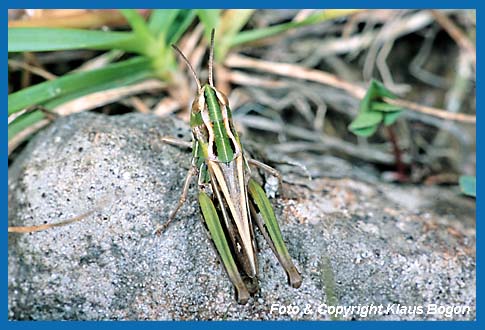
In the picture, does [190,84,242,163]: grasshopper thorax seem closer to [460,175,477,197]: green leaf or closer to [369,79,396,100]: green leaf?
[369,79,396,100]: green leaf

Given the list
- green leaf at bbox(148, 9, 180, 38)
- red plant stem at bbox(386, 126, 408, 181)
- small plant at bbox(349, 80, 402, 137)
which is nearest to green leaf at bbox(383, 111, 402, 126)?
small plant at bbox(349, 80, 402, 137)

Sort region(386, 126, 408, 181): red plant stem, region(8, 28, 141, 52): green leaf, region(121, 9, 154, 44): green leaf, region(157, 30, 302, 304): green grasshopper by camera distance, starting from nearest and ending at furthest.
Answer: region(157, 30, 302, 304): green grasshopper → region(8, 28, 141, 52): green leaf → region(121, 9, 154, 44): green leaf → region(386, 126, 408, 181): red plant stem

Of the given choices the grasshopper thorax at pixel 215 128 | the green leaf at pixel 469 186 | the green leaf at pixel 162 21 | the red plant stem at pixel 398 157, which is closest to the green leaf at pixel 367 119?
the red plant stem at pixel 398 157

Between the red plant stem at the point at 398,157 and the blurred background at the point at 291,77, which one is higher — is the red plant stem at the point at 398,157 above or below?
below

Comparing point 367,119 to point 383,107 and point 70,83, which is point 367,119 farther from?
point 70,83

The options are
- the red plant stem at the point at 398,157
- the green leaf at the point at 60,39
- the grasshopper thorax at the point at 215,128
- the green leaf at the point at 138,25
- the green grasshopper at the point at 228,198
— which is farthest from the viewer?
the red plant stem at the point at 398,157

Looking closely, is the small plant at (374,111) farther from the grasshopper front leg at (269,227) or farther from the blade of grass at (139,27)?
the blade of grass at (139,27)

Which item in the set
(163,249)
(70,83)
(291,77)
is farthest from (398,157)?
(70,83)
